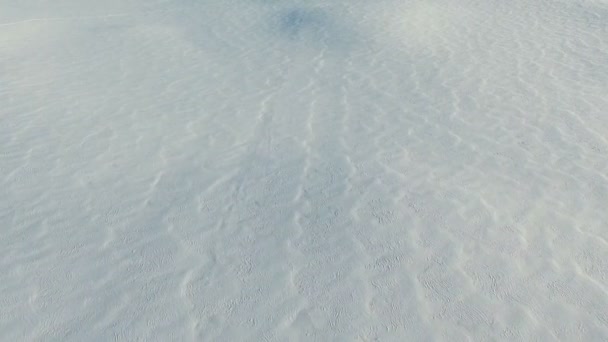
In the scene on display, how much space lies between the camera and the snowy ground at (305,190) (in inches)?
159

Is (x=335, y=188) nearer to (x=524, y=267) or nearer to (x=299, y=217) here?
(x=299, y=217)

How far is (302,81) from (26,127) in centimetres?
413

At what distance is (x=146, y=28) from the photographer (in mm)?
11398

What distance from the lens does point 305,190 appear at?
5.57 meters

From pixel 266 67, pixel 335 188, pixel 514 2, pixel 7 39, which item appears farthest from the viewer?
pixel 514 2

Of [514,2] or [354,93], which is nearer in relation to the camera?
[354,93]

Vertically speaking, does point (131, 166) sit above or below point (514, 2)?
above

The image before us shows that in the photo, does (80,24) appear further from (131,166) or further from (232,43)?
(131,166)

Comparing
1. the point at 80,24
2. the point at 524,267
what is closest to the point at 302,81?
the point at 524,267

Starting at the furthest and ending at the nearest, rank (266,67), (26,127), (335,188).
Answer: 1. (266,67)
2. (26,127)
3. (335,188)

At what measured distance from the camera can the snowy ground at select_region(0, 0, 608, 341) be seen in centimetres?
405

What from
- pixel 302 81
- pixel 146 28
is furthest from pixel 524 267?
pixel 146 28

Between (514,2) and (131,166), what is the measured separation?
10841 mm

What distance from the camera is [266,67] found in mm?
9180
